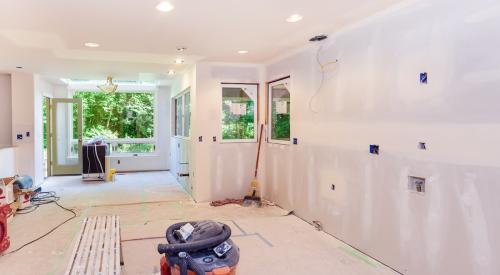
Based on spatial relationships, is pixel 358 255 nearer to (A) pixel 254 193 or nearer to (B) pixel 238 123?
(A) pixel 254 193

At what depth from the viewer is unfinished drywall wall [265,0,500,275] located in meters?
2.36

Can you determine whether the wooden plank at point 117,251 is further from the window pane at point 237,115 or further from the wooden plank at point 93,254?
the window pane at point 237,115

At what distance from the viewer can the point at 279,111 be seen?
5547 millimetres

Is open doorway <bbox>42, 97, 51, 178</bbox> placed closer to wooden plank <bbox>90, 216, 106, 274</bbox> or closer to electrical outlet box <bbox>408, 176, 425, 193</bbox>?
wooden plank <bbox>90, 216, 106, 274</bbox>

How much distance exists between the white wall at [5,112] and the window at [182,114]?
3.35m

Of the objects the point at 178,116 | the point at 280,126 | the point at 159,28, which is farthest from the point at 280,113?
the point at 178,116

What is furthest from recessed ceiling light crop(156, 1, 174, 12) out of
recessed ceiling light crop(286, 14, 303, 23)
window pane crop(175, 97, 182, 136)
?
window pane crop(175, 97, 182, 136)

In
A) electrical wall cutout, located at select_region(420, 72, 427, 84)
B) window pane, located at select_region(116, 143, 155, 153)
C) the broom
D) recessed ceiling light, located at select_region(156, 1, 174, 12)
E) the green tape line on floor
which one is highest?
recessed ceiling light, located at select_region(156, 1, 174, 12)

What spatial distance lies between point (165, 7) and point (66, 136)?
7.31 meters

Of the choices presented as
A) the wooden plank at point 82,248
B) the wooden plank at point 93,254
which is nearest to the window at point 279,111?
the wooden plank at point 82,248

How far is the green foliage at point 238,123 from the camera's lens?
5953mm

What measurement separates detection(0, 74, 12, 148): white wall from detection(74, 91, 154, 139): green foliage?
8.72 ft

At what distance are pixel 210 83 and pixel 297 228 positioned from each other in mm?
2782

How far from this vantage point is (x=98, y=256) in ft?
8.12
